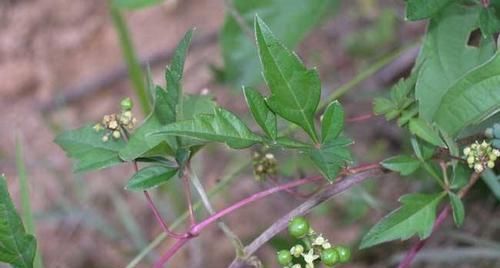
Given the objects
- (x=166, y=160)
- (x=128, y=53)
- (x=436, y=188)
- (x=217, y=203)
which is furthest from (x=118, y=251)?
(x=166, y=160)

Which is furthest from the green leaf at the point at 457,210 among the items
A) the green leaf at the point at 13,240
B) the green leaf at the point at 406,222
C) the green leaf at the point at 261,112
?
the green leaf at the point at 13,240

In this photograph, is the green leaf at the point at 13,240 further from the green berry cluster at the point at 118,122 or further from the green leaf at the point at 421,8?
the green leaf at the point at 421,8

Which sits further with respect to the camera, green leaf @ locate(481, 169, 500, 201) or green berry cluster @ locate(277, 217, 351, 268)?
green leaf @ locate(481, 169, 500, 201)

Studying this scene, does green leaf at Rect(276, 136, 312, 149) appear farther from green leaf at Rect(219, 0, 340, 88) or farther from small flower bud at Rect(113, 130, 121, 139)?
green leaf at Rect(219, 0, 340, 88)

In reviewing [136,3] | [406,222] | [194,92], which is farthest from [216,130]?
[194,92]

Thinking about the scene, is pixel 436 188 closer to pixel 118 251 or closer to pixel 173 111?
pixel 173 111

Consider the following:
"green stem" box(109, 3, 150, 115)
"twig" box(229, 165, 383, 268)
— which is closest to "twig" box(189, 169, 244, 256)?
"twig" box(229, 165, 383, 268)
